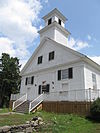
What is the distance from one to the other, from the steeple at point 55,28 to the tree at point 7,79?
1392 cm

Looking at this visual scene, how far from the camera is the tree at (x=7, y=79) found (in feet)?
106

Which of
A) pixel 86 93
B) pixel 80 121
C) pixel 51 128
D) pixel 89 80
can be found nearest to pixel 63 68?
pixel 89 80

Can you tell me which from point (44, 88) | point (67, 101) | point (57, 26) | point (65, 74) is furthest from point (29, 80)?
point (67, 101)

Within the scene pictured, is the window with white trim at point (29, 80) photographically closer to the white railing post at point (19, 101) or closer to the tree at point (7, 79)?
the white railing post at point (19, 101)

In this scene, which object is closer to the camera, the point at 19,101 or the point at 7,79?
the point at 19,101

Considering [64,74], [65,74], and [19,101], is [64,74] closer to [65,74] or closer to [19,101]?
[65,74]

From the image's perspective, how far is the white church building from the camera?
14.6 m

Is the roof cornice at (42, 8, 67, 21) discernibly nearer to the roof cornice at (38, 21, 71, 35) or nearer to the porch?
the roof cornice at (38, 21, 71, 35)

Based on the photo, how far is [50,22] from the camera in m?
23.0

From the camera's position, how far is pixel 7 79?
31766 mm

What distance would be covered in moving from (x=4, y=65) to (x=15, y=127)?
→ 27.5 metres

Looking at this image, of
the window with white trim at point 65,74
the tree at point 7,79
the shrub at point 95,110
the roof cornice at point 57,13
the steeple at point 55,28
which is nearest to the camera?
the shrub at point 95,110

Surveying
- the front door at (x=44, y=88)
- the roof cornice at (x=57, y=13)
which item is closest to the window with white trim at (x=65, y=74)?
the front door at (x=44, y=88)

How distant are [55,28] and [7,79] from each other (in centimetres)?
1658
